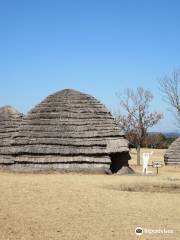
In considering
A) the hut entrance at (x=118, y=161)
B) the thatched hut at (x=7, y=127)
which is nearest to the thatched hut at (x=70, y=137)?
the hut entrance at (x=118, y=161)

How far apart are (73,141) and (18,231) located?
12.4 metres

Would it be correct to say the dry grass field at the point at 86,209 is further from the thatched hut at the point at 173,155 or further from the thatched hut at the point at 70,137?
the thatched hut at the point at 173,155

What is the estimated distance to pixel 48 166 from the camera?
20.9m

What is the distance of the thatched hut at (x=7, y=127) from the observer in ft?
72.9

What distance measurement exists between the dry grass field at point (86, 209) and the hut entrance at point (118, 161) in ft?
17.7

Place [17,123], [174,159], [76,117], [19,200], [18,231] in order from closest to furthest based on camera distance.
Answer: [18,231]
[19,200]
[76,117]
[17,123]
[174,159]

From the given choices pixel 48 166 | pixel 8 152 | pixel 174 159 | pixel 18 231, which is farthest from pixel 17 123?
pixel 18 231

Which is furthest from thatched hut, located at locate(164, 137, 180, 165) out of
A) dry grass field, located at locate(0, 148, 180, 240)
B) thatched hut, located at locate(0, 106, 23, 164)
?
dry grass field, located at locate(0, 148, 180, 240)

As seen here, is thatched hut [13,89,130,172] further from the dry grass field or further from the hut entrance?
the dry grass field

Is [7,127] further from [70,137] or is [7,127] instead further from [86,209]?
[86,209]

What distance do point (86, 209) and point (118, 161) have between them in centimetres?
1148

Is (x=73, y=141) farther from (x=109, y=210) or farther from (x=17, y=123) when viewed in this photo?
(x=109, y=210)

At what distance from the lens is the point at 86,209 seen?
1138 cm

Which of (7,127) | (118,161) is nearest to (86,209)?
(118,161)
